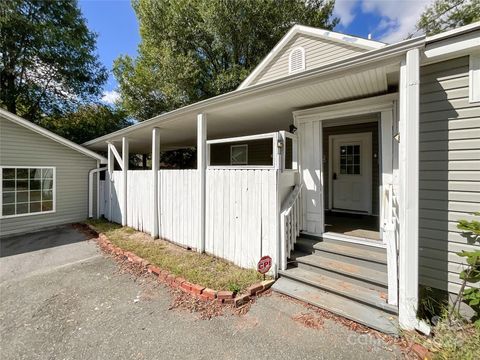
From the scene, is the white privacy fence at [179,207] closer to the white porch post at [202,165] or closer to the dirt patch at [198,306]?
the white porch post at [202,165]

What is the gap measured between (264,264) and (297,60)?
682 cm

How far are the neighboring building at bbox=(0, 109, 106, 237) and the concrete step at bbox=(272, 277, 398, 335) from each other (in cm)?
841

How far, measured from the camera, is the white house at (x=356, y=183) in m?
2.49

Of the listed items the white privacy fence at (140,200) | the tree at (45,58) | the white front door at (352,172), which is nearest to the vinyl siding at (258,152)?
the white front door at (352,172)

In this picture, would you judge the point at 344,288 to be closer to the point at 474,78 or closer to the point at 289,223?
the point at 289,223

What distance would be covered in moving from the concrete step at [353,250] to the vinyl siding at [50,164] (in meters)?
8.75

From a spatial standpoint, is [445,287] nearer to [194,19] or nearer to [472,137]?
[472,137]

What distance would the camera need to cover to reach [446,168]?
9.08 feet

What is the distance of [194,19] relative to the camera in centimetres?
1190

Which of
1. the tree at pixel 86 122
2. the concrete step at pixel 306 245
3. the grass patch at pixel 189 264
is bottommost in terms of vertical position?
the grass patch at pixel 189 264

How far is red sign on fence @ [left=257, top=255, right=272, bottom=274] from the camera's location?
3396 millimetres

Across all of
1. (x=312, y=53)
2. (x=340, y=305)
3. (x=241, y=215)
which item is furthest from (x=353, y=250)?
(x=312, y=53)

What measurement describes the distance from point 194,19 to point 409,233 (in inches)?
544

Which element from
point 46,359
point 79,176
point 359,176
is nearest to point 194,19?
point 79,176
